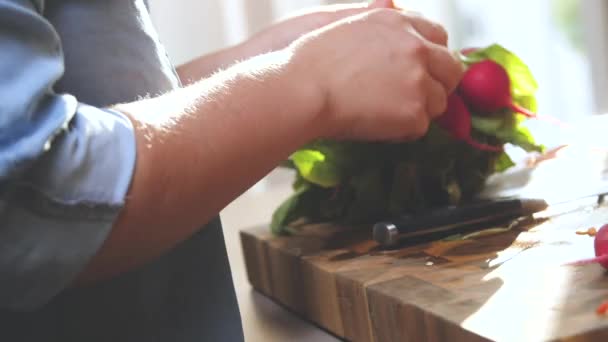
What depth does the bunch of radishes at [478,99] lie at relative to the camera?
709mm

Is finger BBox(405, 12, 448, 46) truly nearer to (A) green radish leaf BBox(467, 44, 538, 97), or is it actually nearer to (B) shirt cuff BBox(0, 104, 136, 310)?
(A) green radish leaf BBox(467, 44, 538, 97)

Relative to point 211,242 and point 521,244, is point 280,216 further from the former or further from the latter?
point 521,244

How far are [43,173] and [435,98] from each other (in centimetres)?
33

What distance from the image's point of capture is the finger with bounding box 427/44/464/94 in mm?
625

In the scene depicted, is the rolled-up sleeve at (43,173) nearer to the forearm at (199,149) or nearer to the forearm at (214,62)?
the forearm at (199,149)

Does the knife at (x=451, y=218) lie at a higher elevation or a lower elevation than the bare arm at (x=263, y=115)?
lower

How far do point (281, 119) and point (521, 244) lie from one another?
0.19 m

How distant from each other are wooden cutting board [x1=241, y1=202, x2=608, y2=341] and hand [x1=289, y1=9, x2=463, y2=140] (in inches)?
3.8

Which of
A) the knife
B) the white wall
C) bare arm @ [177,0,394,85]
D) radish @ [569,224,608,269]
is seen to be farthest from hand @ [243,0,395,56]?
the white wall

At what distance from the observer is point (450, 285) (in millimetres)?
478

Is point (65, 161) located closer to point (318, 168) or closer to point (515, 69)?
point (318, 168)

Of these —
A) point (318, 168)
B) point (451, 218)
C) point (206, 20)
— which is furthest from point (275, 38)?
point (206, 20)

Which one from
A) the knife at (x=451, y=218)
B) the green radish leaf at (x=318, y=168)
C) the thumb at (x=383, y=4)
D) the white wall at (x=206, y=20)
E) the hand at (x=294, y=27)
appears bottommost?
the white wall at (x=206, y=20)

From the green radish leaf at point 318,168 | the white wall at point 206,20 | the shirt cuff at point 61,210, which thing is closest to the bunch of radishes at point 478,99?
the green radish leaf at point 318,168
